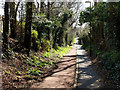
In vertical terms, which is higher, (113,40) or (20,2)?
(20,2)

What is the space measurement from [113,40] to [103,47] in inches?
161

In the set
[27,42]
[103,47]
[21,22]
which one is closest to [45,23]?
[21,22]

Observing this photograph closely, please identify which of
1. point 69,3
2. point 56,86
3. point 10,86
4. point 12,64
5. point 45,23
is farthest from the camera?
point 69,3

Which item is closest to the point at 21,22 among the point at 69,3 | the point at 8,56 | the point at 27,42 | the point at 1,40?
the point at 27,42

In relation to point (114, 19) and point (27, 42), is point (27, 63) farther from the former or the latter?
point (114, 19)

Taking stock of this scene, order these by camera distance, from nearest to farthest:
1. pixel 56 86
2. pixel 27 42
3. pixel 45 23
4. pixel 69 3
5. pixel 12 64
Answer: pixel 56 86 < pixel 12 64 < pixel 27 42 < pixel 45 23 < pixel 69 3

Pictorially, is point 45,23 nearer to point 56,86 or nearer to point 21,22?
point 21,22

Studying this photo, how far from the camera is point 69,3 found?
30.3 metres

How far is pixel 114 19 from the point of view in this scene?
11180 millimetres

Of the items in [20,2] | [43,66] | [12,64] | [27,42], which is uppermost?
[20,2]

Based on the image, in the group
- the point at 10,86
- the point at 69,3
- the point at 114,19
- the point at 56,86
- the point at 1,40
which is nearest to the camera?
the point at 10,86

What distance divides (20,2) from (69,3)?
16.8m

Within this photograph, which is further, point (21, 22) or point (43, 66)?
point (21, 22)

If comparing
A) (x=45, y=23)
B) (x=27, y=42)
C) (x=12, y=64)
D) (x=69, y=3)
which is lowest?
(x=12, y=64)
